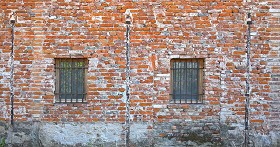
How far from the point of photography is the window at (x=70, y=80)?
580 cm

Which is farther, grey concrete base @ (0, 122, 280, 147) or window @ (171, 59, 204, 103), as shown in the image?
window @ (171, 59, 204, 103)

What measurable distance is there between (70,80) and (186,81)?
2.44m

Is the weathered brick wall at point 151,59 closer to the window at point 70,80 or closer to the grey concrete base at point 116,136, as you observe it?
the grey concrete base at point 116,136

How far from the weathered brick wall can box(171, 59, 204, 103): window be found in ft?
0.59

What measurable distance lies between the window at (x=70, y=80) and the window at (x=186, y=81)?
1.91 meters

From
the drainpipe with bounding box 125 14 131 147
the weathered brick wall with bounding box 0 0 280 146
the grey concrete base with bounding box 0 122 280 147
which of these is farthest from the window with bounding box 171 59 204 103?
the drainpipe with bounding box 125 14 131 147

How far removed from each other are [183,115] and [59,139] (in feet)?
8.51

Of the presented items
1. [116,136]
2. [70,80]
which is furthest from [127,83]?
[70,80]

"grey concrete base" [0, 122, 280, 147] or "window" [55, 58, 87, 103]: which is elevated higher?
"window" [55, 58, 87, 103]

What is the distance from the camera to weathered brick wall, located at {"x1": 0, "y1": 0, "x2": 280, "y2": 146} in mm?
5621

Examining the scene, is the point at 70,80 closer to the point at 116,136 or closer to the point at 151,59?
the point at 116,136

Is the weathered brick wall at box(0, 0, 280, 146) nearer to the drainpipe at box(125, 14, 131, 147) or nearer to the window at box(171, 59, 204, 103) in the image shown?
the drainpipe at box(125, 14, 131, 147)

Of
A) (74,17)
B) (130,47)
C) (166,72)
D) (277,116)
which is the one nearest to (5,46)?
(74,17)

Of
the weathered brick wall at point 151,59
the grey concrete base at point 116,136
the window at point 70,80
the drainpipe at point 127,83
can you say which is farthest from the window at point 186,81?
the window at point 70,80
